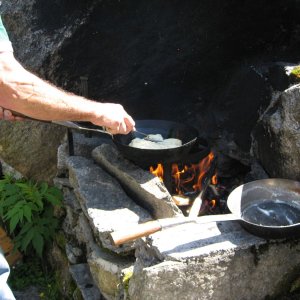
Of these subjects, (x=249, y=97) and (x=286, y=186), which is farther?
(x=249, y=97)

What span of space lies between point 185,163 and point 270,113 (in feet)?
2.73

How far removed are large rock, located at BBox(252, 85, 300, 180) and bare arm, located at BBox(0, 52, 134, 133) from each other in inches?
46.7

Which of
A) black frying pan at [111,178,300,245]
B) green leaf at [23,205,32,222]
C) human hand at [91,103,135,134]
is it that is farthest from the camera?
green leaf at [23,205,32,222]

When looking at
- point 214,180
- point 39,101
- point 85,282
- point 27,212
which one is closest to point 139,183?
point 214,180

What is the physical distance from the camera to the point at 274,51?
4453mm

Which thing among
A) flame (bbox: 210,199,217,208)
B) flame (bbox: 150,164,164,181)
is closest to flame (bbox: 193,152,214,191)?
flame (bbox: 210,199,217,208)

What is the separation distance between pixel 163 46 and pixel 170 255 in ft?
8.00

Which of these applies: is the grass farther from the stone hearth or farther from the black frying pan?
the black frying pan

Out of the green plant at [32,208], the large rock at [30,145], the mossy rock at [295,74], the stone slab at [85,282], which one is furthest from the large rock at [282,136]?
the large rock at [30,145]

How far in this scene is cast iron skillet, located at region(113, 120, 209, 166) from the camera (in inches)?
136

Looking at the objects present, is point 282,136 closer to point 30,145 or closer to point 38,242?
point 38,242

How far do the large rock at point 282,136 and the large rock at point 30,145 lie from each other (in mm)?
2011

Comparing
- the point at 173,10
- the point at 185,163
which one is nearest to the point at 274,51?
the point at 173,10

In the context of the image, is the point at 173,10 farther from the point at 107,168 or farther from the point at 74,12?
the point at 107,168
